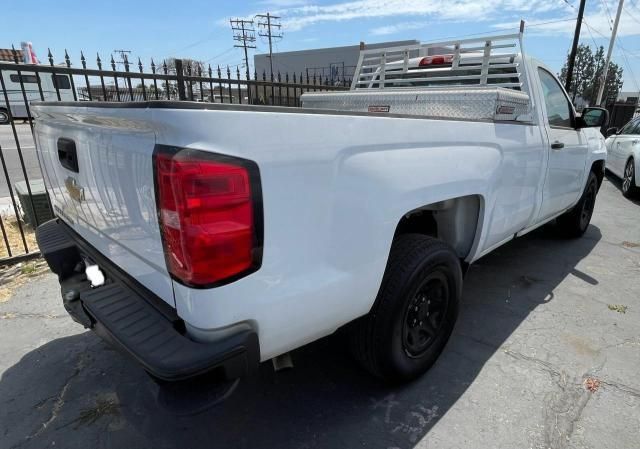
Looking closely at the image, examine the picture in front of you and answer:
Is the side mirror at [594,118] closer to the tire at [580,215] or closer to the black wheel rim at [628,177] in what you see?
the tire at [580,215]

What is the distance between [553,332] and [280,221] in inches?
103

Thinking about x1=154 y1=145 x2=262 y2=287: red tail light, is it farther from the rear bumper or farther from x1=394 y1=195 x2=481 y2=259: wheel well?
x1=394 y1=195 x2=481 y2=259: wheel well

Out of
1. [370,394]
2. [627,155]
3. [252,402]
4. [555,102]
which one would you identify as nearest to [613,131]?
[627,155]

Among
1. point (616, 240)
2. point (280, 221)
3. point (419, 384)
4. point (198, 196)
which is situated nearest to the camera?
point (198, 196)

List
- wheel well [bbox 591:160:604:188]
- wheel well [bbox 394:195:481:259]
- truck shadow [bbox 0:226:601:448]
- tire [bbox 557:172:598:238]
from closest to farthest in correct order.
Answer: truck shadow [bbox 0:226:601:448] → wheel well [bbox 394:195:481:259] → tire [bbox 557:172:598:238] → wheel well [bbox 591:160:604:188]

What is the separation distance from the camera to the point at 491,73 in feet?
12.2

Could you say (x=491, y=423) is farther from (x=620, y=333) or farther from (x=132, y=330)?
(x=132, y=330)

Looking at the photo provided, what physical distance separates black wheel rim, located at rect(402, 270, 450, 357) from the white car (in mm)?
6809

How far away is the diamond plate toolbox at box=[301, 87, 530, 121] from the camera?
2727 mm

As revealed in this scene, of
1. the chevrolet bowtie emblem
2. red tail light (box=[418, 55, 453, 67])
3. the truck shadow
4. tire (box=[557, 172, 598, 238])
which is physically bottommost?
the truck shadow

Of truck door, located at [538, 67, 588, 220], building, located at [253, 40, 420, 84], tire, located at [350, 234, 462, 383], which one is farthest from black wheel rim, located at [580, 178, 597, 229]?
building, located at [253, 40, 420, 84]

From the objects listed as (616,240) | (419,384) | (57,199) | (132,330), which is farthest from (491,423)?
(616,240)

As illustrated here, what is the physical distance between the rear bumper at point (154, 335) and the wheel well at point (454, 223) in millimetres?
1468

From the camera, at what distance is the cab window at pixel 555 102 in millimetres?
3609
